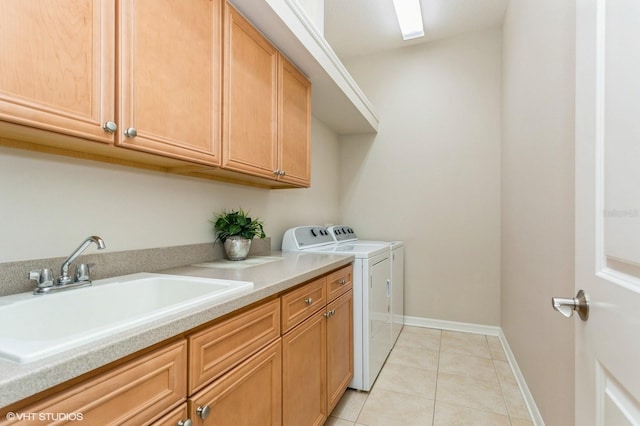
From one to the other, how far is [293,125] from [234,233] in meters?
0.77

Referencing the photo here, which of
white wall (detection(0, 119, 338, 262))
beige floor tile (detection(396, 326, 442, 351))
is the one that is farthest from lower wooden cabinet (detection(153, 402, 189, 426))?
beige floor tile (detection(396, 326, 442, 351))

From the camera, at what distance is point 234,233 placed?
173cm

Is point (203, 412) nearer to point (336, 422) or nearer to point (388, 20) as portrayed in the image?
point (336, 422)

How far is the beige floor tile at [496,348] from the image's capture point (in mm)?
2560

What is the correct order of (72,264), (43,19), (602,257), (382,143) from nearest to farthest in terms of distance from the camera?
(602,257) → (43,19) → (72,264) → (382,143)

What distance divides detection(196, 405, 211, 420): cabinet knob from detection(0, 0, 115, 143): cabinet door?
0.83 metres

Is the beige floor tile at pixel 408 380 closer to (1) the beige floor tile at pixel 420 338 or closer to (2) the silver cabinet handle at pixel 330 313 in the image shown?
(1) the beige floor tile at pixel 420 338

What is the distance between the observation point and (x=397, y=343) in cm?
284

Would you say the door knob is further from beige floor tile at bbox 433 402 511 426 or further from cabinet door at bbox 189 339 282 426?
beige floor tile at bbox 433 402 511 426

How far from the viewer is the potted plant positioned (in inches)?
67.1

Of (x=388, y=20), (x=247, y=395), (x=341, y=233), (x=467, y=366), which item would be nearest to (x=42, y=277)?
(x=247, y=395)

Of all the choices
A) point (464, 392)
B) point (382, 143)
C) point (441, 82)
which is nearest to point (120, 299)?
point (464, 392)

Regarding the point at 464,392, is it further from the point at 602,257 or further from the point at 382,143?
the point at 382,143

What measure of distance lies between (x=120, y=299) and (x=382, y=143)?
2968 millimetres
